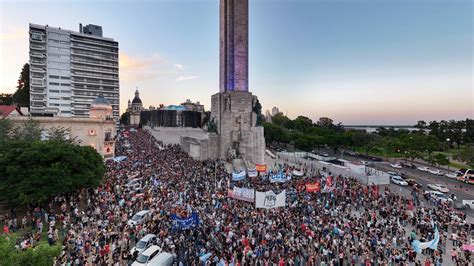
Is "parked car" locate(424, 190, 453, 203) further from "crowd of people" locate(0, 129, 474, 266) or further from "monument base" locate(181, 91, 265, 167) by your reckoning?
"monument base" locate(181, 91, 265, 167)

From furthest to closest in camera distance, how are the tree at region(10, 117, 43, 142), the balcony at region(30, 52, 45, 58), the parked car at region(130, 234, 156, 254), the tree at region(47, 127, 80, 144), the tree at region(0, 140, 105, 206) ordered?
1. the balcony at region(30, 52, 45, 58)
2. the tree at region(47, 127, 80, 144)
3. the tree at region(10, 117, 43, 142)
4. the tree at region(0, 140, 105, 206)
5. the parked car at region(130, 234, 156, 254)

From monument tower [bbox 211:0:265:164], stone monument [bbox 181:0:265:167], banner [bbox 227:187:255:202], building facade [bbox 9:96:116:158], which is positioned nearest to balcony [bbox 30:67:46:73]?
building facade [bbox 9:96:116:158]

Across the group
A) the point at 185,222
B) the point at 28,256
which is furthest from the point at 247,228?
the point at 28,256

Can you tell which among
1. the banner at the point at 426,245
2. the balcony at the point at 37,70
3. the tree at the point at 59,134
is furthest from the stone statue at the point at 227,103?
the balcony at the point at 37,70

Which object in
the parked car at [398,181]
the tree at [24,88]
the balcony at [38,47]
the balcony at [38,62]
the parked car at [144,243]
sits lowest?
the parked car at [398,181]

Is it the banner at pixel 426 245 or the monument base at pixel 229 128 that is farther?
the monument base at pixel 229 128

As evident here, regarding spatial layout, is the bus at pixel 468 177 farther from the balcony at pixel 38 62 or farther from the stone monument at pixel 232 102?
the balcony at pixel 38 62

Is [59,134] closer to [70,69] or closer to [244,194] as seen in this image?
[244,194]
